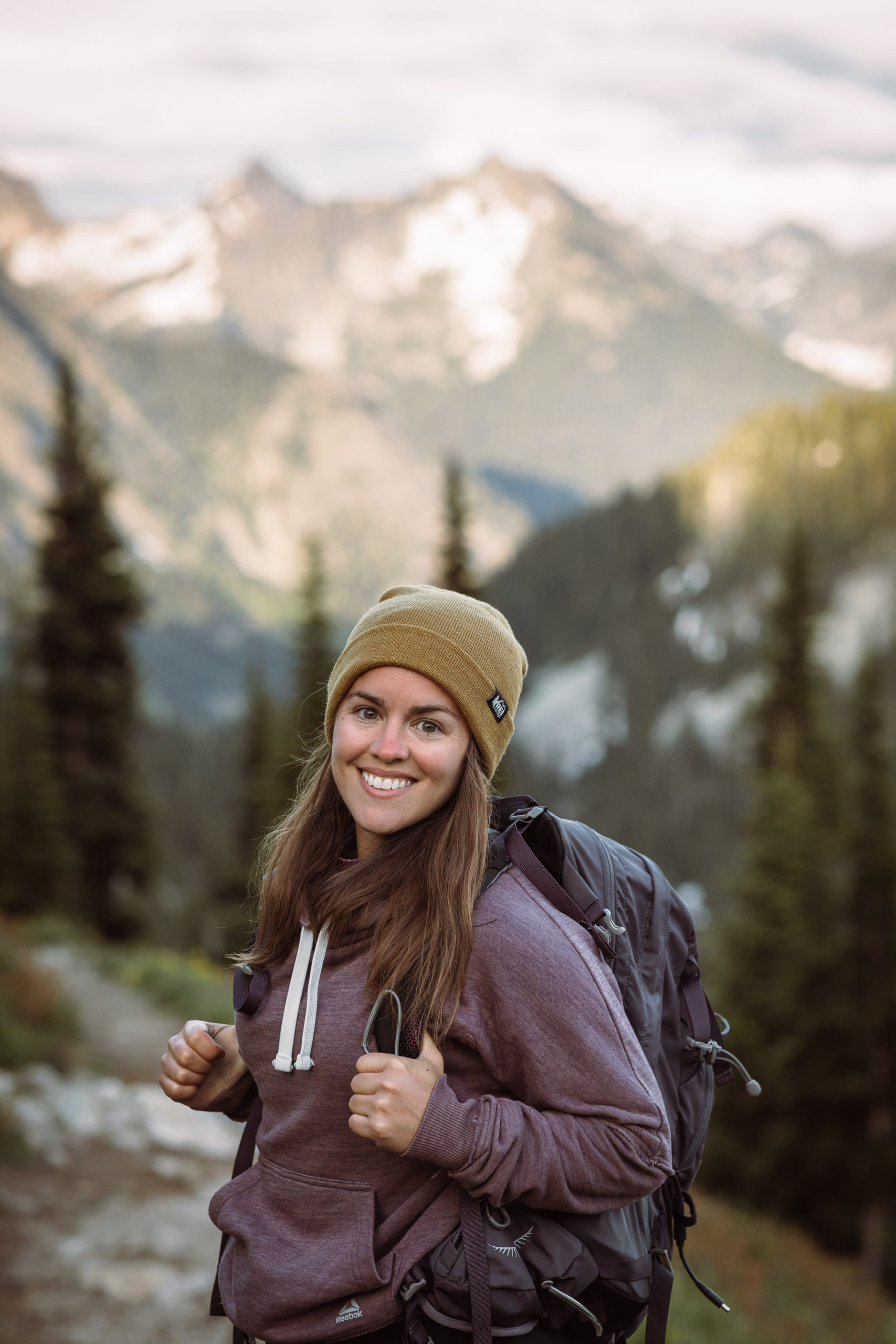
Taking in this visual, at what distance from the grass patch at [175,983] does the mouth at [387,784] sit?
1127 centimetres

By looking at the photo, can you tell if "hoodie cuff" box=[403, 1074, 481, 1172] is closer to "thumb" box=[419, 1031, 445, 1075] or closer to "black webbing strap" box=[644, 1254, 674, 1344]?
"thumb" box=[419, 1031, 445, 1075]

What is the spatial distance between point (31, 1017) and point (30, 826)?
11.8 metres

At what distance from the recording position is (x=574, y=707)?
14312 centimetres

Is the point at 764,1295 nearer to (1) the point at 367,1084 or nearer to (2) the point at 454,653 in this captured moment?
(1) the point at 367,1084

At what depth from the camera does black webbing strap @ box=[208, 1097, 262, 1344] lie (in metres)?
2.72

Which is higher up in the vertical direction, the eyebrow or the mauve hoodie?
the eyebrow

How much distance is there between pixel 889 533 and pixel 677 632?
27309 mm

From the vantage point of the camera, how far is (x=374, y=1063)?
233cm

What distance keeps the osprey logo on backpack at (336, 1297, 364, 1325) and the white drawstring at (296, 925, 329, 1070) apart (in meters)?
0.48

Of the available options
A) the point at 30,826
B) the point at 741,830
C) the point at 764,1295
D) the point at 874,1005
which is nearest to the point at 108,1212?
the point at 764,1295

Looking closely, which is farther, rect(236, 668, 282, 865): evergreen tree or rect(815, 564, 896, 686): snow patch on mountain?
rect(815, 564, 896, 686): snow patch on mountain

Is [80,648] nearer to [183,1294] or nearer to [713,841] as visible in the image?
[183,1294]

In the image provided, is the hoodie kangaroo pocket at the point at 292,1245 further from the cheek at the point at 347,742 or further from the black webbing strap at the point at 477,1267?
the cheek at the point at 347,742

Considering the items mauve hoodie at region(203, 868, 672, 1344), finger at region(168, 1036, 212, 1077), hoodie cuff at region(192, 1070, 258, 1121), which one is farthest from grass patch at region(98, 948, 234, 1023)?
mauve hoodie at region(203, 868, 672, 1344)
